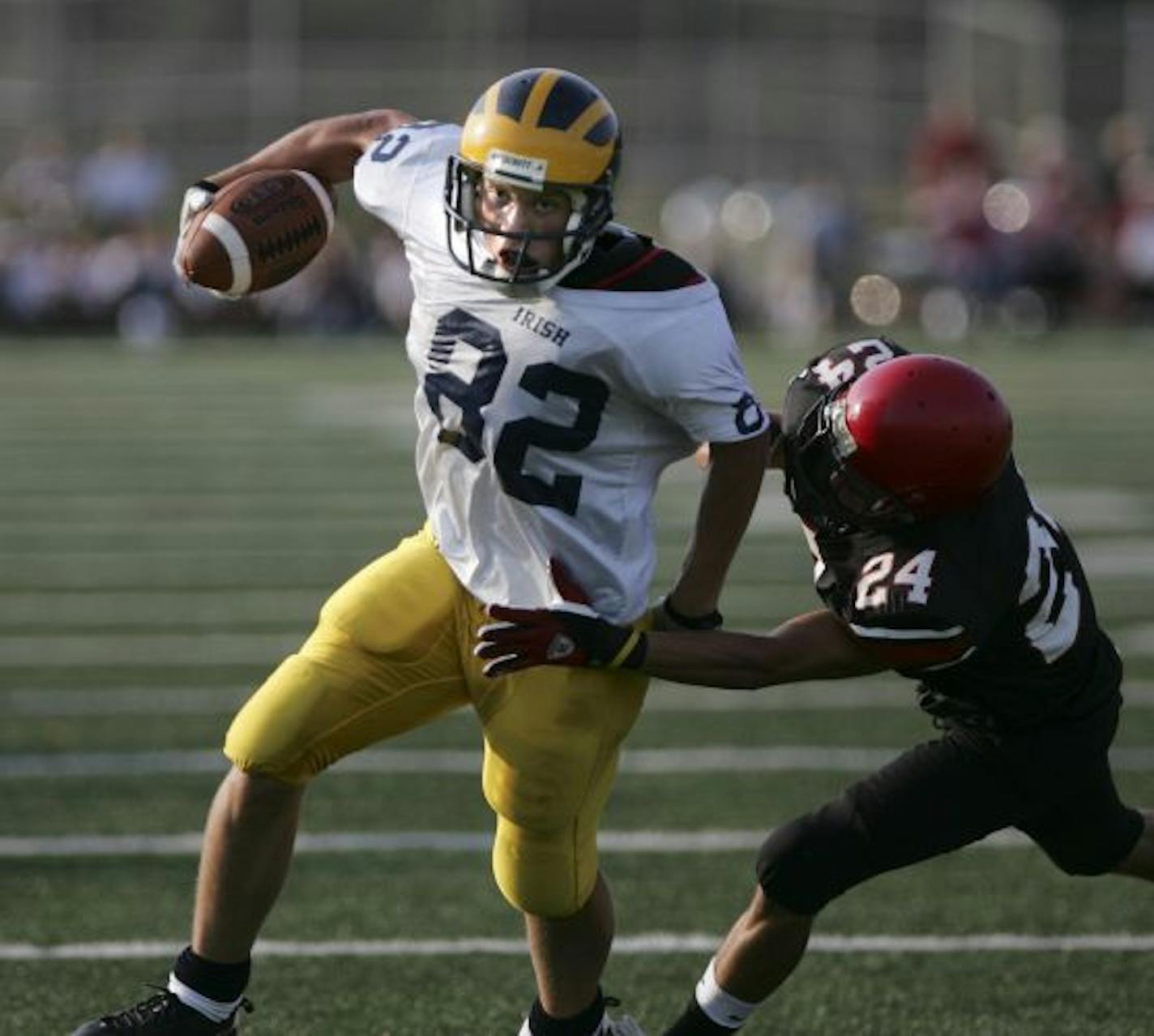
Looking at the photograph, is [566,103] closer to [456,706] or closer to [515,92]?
[515,92]

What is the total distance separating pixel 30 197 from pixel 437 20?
17.2 feet

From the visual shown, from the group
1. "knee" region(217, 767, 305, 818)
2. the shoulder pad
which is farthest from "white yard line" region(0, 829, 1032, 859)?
the shoulder pad

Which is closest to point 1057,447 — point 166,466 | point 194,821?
point 166,466

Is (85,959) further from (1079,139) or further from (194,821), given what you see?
(1079,139)

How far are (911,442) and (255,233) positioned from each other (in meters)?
1.20

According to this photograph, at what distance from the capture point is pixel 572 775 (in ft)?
12.9

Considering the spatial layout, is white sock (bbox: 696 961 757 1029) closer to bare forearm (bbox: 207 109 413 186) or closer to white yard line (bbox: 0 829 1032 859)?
white yard line (bbox: 0 829 1032 859)

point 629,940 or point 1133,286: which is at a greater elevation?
point 629,940

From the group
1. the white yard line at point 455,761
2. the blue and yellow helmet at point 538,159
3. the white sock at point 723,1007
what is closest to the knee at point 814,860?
the white sock at point 723,1007

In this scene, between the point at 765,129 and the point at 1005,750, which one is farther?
the point at 765,129

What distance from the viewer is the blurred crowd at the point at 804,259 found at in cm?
1983

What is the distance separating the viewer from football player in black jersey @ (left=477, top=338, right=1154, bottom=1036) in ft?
12.3

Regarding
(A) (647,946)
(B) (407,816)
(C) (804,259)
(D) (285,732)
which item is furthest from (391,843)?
(C) (804,259)

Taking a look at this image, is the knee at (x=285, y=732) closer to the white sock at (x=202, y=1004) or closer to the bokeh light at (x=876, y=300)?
the white sock at (x=202, y=1004)
